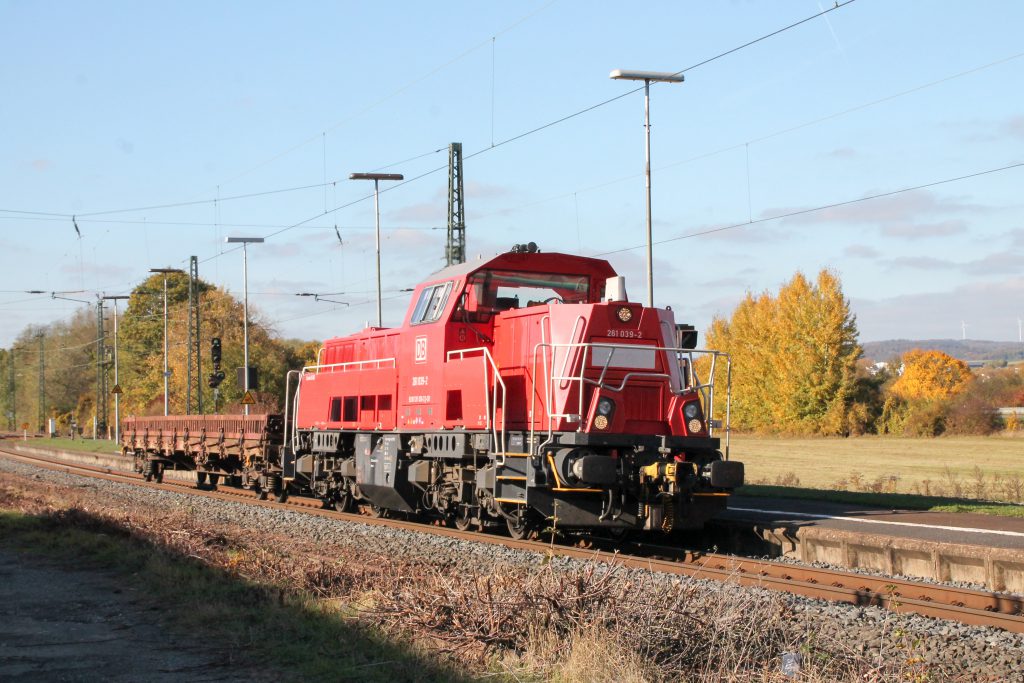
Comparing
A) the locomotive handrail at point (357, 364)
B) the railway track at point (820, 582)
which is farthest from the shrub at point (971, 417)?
the railway track at point (820, 582)

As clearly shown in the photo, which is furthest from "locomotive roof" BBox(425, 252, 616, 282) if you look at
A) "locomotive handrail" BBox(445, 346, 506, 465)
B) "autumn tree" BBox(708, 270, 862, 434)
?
"autumn tree" BBox(708, 270, 862, 434)

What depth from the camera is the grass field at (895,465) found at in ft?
77.8

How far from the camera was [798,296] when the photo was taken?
240 ft

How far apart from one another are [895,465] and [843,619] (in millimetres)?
35861

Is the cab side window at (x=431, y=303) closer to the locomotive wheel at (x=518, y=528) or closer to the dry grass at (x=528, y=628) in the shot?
the locomotive wheel at (x=518, y=528)

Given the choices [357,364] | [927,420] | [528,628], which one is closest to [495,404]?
[357,364]

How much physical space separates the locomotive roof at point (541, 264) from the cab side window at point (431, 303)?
0.19 meters

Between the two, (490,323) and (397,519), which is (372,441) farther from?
(490,323)

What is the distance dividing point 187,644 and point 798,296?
68.4 metres

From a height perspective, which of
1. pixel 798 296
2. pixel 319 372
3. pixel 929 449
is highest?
pixel 798 296

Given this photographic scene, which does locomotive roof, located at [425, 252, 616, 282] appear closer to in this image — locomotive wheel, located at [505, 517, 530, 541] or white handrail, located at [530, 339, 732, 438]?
white handrail, located at [530, 339, 732, 438]

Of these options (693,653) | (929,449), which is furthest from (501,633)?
(929,449)

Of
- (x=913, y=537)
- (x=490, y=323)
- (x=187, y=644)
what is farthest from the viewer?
(x=490, y=323)

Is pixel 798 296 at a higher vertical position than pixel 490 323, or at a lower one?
higher
